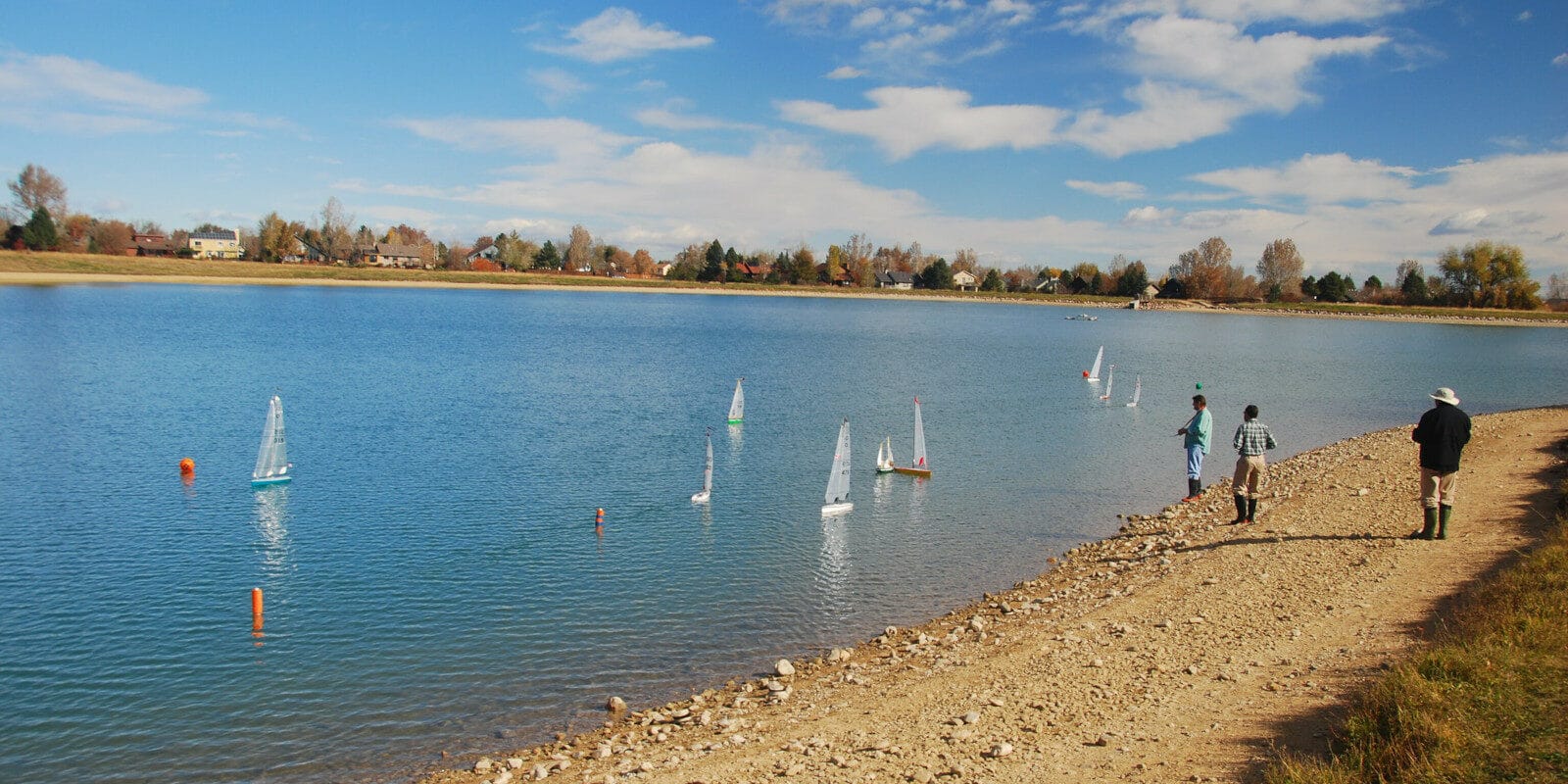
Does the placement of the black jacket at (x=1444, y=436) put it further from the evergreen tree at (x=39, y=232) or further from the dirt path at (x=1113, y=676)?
the evergreen tree at (x=39, y=232)

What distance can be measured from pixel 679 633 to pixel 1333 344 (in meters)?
110

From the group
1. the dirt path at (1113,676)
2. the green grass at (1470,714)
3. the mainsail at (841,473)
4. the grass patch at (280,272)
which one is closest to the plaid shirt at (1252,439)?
the dirt path at (1113,676)

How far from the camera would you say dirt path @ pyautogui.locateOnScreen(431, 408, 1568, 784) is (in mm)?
9648

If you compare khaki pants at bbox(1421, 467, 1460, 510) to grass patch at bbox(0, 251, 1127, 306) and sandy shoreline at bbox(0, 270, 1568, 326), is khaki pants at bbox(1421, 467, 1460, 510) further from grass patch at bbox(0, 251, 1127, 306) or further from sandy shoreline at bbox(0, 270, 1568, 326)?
grass patch at bbox(0, 251, 1127, 306)

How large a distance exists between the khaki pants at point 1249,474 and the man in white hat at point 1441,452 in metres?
3.37

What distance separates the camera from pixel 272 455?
25688mm

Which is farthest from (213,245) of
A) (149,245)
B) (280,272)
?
(280,272)

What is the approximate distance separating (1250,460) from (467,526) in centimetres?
1801

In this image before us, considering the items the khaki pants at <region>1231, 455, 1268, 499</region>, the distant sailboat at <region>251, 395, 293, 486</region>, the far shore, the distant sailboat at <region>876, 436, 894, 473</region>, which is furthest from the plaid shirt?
the far shore

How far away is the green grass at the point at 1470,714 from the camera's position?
25.7 feet

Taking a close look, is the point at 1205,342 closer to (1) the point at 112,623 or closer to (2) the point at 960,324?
(2) the point at 960,324

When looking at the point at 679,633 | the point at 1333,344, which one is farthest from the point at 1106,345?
the point at 679,633

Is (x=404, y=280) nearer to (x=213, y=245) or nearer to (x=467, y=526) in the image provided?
(x=213, y=245)

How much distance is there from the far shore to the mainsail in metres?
138
